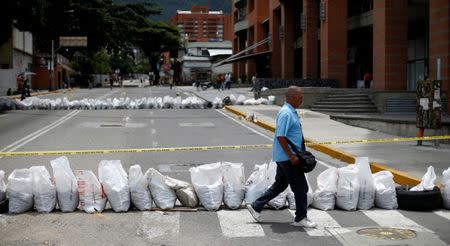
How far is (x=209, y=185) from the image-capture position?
879cm

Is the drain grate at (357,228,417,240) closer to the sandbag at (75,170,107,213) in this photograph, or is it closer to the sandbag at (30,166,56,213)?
the sandbag at (75,170,107,213)

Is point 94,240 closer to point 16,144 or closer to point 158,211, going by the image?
point 158,211

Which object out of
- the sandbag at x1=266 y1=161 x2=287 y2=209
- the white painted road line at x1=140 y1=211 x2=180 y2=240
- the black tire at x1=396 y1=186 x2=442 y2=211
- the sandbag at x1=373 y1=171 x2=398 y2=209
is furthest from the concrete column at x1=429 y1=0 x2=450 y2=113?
the white painted road line at x1=140 y1=211 x2=180 y2=240

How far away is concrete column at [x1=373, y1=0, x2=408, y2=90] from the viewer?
92.7ft

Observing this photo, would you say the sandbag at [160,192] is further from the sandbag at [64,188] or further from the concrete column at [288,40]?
the concrete column at [288,40]

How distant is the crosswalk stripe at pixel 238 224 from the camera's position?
24.5 feet

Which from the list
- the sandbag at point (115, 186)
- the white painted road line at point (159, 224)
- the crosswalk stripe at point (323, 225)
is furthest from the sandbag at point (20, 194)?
the crosswalk stripe at point (323, 225)

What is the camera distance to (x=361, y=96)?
29.3 meters

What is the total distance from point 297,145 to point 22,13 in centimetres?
2795

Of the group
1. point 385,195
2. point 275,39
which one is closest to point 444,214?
point 385,195

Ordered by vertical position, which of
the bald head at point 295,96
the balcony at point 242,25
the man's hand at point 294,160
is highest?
the balcony at point 242,25

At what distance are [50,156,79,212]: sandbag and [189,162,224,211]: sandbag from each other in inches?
62.6

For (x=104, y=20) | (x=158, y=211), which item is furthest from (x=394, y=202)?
(x=104, y=20)

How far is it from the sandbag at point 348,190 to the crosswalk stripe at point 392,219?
8.1 inches
